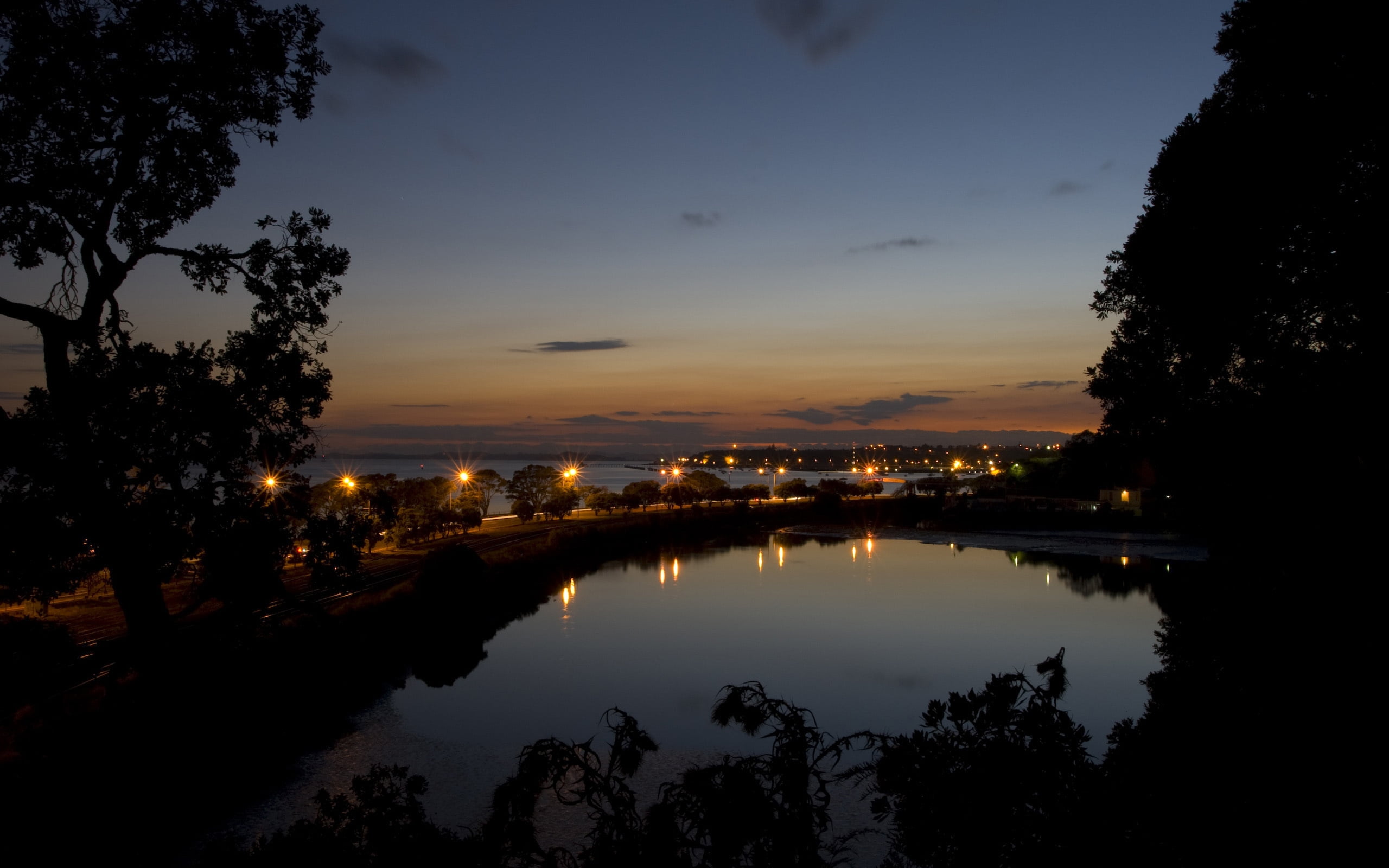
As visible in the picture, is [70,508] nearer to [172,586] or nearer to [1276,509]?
[1276,509]

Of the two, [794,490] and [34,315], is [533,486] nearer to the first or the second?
[794,490]

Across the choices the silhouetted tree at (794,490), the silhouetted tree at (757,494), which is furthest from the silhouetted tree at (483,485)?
the silhouetted tree at (794,490)

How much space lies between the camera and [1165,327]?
14391mm

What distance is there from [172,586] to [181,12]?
1207 inches

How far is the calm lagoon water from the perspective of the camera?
62.7ft

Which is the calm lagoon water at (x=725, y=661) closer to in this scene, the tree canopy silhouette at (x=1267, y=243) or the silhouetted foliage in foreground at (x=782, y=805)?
the tree canopy silhouette at (x=1267, y=243)

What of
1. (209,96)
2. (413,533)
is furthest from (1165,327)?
(413,533)

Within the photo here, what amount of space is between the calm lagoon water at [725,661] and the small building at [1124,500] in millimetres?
26691

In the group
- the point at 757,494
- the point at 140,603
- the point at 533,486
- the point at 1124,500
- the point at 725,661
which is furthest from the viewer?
the point at 757,494

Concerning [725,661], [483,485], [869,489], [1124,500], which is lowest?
[725,661]

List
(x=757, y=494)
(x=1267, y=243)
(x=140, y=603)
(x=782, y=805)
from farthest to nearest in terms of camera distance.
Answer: (x=757, y=494) → (x=1267, y=243) → (x=140, y=603) → (x=782, y=805)

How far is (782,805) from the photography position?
527 cm

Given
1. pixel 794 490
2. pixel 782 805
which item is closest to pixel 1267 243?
pixel 782 805

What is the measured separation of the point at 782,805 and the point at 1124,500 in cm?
7917
